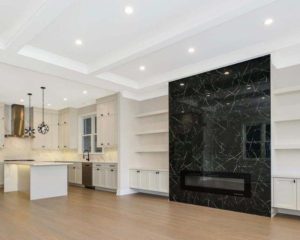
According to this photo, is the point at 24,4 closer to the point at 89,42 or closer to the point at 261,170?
Answer: the point at 89,42

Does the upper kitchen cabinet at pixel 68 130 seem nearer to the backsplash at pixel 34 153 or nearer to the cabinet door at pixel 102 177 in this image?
the backsplash at pixel 34 153

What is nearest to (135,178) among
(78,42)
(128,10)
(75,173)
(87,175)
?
(87,175)

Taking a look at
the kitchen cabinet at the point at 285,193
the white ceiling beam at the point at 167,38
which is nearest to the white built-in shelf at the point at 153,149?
the white ceiling beam at the point at 167,38

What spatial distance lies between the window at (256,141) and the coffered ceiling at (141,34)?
55.0 inches

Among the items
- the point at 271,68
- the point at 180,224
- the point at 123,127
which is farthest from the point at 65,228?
the point at 271,68

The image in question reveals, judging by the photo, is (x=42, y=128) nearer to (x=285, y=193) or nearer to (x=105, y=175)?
(x=105, y=175)

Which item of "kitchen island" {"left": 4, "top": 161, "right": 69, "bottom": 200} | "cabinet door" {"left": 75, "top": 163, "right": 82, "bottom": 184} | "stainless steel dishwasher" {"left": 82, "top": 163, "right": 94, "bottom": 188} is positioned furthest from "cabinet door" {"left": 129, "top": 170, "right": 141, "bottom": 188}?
"cabinet door" {"left": 75, "top": 163, "right": 82, "bottom": 184}

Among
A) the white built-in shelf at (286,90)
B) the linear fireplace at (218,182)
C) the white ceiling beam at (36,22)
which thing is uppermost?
the white ceiling beam at (36,22)

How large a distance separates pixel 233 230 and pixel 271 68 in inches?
122

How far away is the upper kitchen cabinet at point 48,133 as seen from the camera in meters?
9.61

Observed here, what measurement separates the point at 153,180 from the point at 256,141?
3017mm

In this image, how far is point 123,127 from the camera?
23.6ft

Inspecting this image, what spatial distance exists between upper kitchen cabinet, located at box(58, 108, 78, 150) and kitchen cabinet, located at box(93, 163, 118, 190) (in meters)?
1.97

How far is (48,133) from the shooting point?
9.95 meters
